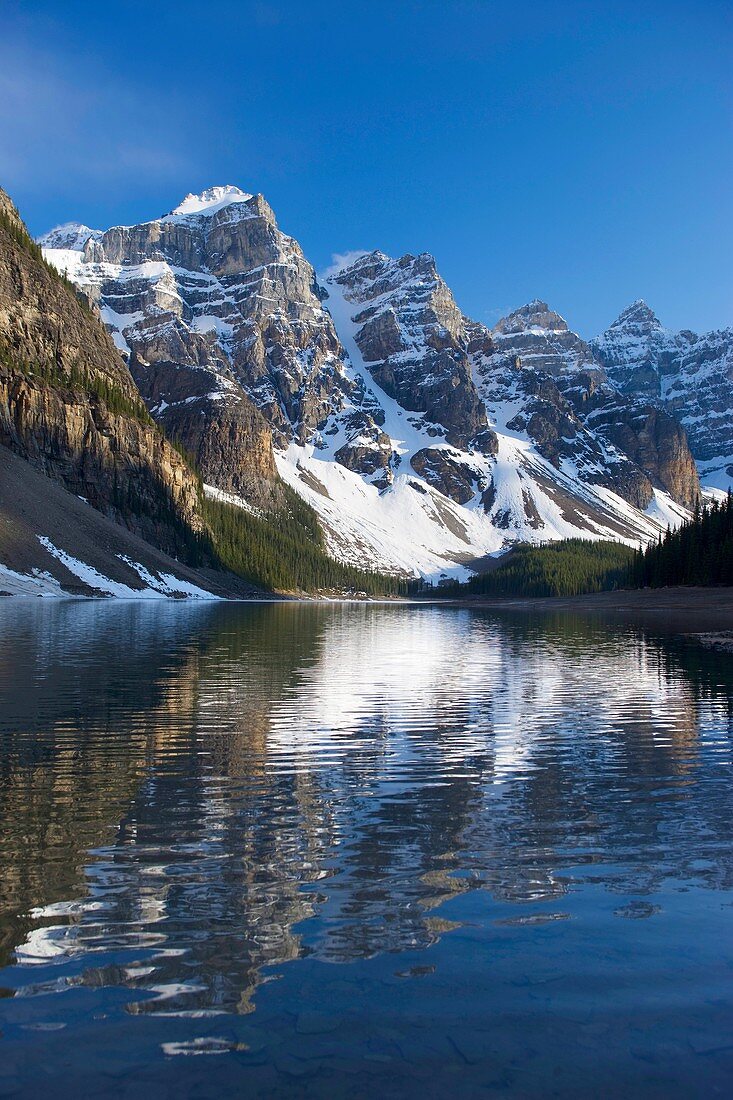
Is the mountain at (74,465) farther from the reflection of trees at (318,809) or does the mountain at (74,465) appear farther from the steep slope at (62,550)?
the reflection of trees at (318,809)

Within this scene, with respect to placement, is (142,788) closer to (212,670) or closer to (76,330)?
(212,670)

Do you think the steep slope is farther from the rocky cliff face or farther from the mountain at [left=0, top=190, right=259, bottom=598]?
the rocky cliff face

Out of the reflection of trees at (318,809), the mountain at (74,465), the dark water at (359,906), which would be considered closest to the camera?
the dark water at (359,906)

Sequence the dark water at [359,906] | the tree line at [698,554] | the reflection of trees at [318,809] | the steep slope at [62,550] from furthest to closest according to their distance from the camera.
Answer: the tree line at [698,554], the steep slope at [62,550], the reflection of trees at [318,809], the dark water at [359,906]

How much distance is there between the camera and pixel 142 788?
13.5 m

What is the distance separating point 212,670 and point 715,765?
20.5 metres

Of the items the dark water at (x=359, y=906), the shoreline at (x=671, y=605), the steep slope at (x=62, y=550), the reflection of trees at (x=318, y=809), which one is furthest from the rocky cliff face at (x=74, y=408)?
the dark water at (x=359, y=906)

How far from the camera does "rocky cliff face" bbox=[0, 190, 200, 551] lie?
131375 millimetres

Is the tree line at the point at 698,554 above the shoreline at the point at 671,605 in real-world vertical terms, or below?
above

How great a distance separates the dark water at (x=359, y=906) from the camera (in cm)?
588

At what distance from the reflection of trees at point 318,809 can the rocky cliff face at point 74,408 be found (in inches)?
4504

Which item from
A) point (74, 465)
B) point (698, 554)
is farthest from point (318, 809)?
point (74, 465)

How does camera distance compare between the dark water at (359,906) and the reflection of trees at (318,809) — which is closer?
the dark water at (359,906)

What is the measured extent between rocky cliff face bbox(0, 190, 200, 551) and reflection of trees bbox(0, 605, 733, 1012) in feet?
375
